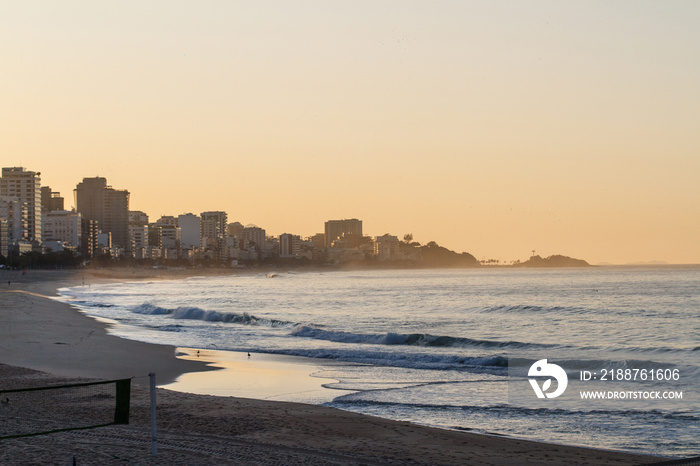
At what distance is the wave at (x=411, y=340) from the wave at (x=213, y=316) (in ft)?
21.5

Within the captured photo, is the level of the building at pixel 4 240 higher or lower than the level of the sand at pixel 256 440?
higher

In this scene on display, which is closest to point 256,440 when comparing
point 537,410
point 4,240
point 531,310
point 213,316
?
point 537,410

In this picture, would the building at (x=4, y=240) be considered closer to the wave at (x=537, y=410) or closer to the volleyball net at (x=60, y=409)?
the volleyball net at (x=60, y=409)

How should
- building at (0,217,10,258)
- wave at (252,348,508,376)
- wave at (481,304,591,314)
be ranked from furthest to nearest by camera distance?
building at (0,217,10,258) → wave at (481,304,591,314) → wave at (252,348,508,376)

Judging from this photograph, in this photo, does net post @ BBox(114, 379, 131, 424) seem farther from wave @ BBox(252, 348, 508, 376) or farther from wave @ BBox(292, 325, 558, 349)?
wave @ BBox(292, 325, 558, 349)

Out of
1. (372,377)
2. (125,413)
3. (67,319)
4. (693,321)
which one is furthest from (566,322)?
(125,413)

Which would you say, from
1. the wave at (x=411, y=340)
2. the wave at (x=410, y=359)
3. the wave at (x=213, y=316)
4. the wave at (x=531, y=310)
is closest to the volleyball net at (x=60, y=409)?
the wave at (x=410, y=359)

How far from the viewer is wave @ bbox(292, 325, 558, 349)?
27391 mm

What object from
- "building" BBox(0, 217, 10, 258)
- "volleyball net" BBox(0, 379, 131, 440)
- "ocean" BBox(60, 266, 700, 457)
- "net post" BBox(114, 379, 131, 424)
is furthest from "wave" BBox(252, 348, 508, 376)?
"building" BBox(0, 217, 10, 258)

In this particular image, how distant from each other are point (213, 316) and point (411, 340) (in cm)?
1724

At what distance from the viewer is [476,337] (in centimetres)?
3044

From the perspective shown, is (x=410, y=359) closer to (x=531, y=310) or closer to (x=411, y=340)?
(x=411, y=340)

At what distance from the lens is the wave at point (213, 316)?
130ft

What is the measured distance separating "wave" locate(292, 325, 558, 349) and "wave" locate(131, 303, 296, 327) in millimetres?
6542
